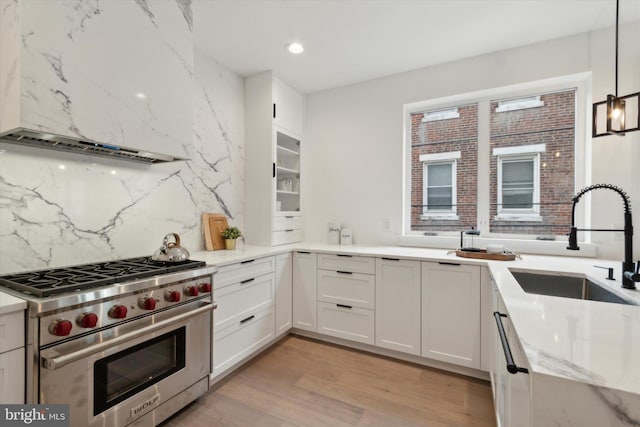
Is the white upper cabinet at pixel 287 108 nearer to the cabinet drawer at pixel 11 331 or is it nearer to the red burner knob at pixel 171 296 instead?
the red burner knob at pixel 171 296

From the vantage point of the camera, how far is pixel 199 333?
1872 mm

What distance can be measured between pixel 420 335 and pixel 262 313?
4.42 ft

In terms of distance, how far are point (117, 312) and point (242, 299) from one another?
100 cm

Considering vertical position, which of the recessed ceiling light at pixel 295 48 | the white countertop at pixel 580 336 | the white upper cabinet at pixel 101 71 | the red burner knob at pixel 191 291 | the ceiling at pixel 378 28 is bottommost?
the red burner knob at pixel 191 291

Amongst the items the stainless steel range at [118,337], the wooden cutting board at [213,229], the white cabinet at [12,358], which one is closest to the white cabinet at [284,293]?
the wooden cutting board at [213,229]

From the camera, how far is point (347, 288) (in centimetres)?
270

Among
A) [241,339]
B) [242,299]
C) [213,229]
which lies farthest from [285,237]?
[241,339]

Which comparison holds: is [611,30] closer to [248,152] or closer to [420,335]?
[420,335]

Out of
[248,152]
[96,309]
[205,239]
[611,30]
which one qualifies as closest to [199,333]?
[96,309]

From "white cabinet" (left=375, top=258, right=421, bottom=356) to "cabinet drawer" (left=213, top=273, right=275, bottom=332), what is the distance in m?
0.98

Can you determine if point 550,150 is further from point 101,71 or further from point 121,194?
point 121,194

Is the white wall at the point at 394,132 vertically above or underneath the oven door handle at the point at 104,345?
above

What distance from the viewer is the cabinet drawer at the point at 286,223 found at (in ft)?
10.0

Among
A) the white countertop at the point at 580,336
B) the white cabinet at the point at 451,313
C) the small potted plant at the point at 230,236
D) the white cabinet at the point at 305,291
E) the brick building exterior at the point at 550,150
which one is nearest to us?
the white countertop at the point at 580,336
